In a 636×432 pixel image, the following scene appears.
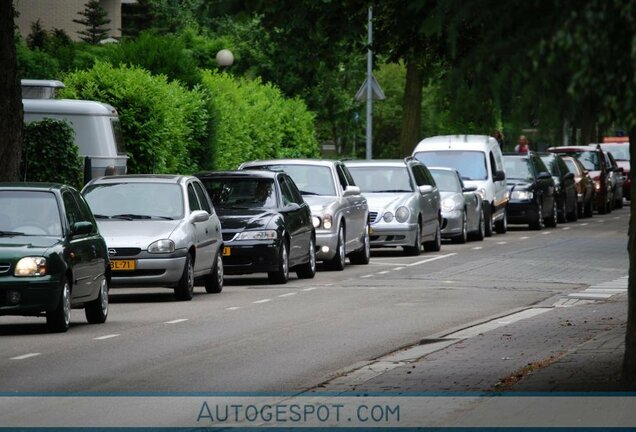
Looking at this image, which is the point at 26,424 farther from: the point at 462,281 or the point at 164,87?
the point at 164,87

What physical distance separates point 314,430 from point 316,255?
1724 cm

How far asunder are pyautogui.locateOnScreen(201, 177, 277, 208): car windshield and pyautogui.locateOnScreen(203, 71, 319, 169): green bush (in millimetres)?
12060

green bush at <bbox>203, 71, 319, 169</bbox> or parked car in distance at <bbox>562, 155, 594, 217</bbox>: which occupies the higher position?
green bush at <bbox>203, 71, 319, 169</bbox>

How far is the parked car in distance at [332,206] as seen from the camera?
87.7ft

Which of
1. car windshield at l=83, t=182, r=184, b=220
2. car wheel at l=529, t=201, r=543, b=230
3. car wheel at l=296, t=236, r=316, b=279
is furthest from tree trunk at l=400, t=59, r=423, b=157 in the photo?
car windshield at l=83, t=182, r=184, b=220

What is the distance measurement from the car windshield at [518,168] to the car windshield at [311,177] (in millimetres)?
14572

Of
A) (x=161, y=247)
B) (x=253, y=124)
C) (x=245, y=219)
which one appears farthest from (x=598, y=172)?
(x=161, y=247)

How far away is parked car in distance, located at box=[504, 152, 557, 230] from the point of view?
41.1 metres

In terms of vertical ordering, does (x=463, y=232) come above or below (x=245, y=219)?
below

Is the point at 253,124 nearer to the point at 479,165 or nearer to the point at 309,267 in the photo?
the point at 479,165

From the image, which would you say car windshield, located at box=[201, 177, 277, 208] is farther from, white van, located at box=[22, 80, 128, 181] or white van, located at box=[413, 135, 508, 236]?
white van, located at box=[413, 135, 508, 236]

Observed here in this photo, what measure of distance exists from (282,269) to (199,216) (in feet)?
9.91

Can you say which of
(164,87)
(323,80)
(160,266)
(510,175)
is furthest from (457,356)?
(323,80)

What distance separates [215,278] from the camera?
22359 mm
